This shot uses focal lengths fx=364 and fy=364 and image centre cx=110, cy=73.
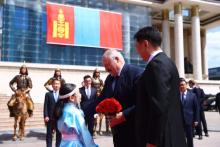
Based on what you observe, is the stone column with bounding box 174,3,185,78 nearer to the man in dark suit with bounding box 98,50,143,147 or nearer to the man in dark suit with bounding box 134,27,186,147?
the man in dark suit with bounding box 98,50,143,147

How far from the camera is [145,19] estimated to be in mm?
34844

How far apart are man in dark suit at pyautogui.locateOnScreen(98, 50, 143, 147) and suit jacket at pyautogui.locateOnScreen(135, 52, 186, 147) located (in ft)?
2.44

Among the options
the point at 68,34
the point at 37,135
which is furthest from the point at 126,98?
the point at 68,34

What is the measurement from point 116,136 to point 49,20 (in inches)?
999

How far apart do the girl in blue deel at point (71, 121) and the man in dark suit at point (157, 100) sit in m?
1.47

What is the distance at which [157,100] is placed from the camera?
3053mm

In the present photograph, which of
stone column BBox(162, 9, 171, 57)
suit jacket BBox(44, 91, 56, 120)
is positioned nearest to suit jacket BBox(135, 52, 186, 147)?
suit jacket BBox(44, 91, 56, 120)

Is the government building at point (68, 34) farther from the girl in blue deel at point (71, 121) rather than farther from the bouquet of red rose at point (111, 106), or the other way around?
the bouquet of red rose at point (111, 106)

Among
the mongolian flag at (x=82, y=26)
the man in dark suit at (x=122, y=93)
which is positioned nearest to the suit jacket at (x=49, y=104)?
the man in dark suit at (x=122, y=93)

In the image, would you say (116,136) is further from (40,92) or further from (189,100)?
(40,92)

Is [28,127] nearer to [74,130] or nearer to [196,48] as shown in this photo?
[74,130]

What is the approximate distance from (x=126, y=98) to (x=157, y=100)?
3.74ft

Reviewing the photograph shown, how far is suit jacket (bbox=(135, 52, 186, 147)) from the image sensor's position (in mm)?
3037

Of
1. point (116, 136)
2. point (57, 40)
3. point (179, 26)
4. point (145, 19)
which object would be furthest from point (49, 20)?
point (116, 136)
